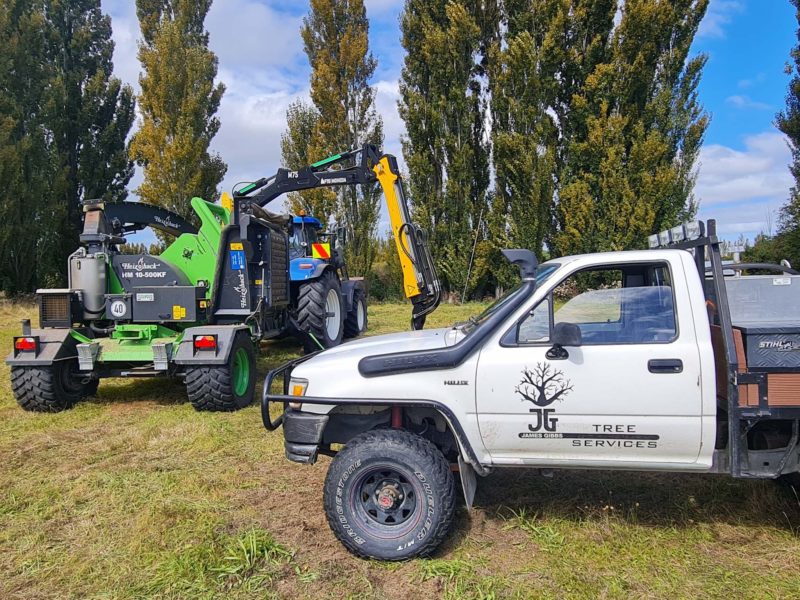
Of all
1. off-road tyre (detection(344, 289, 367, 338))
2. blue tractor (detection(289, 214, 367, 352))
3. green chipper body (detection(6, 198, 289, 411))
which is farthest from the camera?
off-road tyre (detection(344, 289, 367, 338))

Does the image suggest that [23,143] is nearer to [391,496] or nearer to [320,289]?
[320,289]

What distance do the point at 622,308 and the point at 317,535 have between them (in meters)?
2.38

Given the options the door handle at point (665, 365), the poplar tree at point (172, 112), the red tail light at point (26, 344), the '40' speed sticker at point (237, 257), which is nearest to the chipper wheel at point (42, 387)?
the red tail light at point (26, 344)

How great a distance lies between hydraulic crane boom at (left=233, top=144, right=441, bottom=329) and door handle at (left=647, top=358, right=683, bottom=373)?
5803mm

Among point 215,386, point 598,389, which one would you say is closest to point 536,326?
point 598,389

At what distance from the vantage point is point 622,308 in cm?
352

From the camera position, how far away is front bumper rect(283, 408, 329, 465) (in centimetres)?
353

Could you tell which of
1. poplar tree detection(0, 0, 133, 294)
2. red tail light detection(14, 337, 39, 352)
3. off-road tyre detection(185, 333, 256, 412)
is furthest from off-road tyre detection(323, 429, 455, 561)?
poplar tree detection(0, 0, 133, 294)

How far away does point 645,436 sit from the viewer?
319 cm

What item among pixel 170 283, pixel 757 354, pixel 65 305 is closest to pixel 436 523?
pixel 757 354

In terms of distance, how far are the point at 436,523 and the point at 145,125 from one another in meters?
19.8

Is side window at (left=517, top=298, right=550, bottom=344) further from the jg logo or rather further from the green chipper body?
the green chipper body

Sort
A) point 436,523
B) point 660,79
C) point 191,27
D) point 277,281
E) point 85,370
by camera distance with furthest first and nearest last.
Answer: point 191,27
point 660,79
point 277,281
point 85,370
point 436,523

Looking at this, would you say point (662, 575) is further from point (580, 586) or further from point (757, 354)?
point (757, 354)
